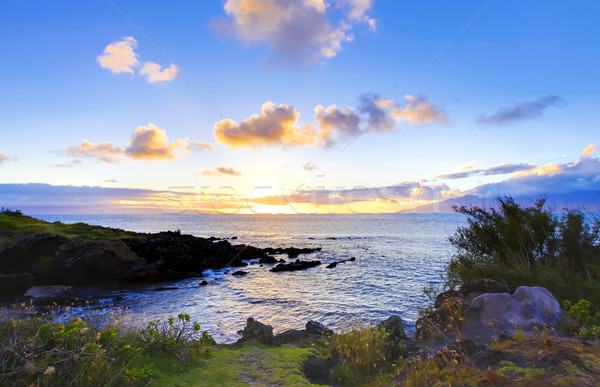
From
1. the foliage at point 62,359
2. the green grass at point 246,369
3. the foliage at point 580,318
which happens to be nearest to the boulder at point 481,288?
the foliage at point 580,318

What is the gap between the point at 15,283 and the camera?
69.6 ft

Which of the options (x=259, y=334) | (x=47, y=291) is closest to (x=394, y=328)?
(x=259, y=334)

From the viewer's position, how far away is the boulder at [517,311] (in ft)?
26.8

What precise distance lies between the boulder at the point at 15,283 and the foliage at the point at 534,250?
26225 mm

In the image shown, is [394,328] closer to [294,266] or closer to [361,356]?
[361,356]

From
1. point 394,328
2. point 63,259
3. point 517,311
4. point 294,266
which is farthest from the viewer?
point 294,266

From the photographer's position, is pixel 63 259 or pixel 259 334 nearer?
pixel 259 334

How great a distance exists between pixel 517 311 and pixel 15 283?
1095 inches

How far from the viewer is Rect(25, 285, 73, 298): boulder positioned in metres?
20.3

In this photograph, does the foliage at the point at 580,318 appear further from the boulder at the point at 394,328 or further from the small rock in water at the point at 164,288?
the small rock in water at the point at 164,288

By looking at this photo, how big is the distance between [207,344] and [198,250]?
35555mm

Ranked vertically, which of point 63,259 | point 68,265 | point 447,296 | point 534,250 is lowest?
point 68,265

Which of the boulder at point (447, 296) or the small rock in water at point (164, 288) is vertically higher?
the boulder at point (447, 296)

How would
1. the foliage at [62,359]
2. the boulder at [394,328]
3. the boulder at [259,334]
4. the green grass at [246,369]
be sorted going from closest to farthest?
1. the foliage at [62,359]
2. the green grass at [246,369]
3. the boulder at [259,334]
4. the boulder at [394,328]
